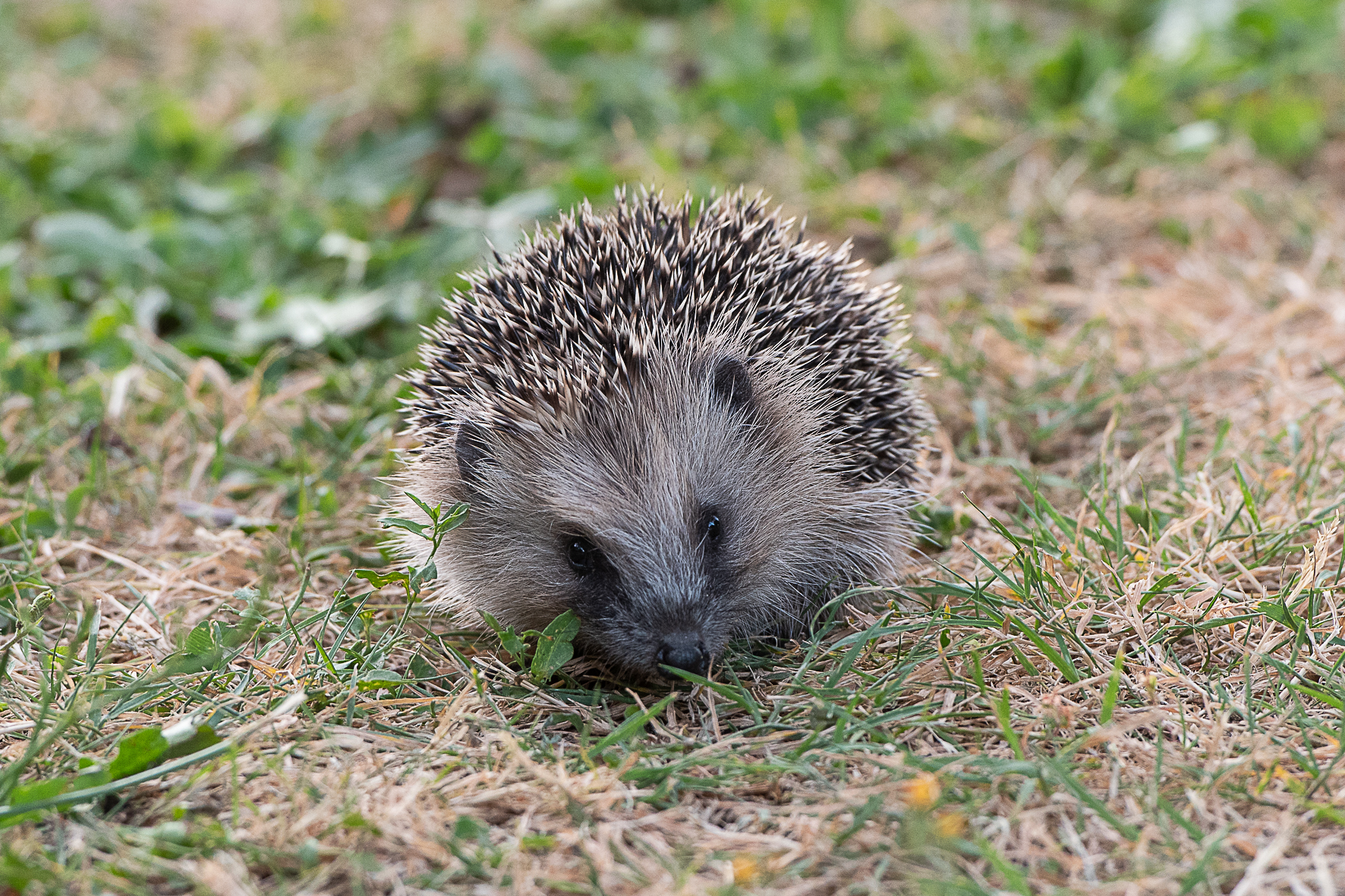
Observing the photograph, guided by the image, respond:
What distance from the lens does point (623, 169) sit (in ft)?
22.1

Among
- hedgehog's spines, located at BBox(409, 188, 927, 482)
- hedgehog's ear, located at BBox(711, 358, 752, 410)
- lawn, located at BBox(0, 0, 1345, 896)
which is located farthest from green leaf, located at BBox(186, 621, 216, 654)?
hedgehog's ear, located at BBox(711, 358, 752, 410)

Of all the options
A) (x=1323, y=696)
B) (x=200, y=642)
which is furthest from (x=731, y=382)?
(x=1323, y=696)

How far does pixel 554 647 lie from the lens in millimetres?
3334

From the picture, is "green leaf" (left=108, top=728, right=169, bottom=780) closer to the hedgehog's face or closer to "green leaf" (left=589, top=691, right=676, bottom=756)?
"green leaf" (left=589, top=691, right=676, bottom=756)

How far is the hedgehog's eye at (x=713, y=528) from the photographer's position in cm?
354

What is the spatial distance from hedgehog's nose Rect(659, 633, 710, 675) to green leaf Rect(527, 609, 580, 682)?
0.27 m

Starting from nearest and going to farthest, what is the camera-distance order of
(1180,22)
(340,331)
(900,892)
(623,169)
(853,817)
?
(900,892), (853,817), (340,331), (623,169), (1180,22)

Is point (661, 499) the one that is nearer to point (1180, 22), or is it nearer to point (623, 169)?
point (623, 169)

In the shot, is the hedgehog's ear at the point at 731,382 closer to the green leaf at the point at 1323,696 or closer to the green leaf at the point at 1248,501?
the green leaf at the point at 1248,501

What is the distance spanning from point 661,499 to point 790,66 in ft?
17.4

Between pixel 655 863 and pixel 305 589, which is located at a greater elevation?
pixel 305 589

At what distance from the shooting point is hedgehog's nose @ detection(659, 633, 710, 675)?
321 centimetres

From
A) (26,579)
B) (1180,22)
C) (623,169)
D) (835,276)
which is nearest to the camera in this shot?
(26,579)

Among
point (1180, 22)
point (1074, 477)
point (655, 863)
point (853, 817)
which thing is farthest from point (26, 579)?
point (1180, 22)
